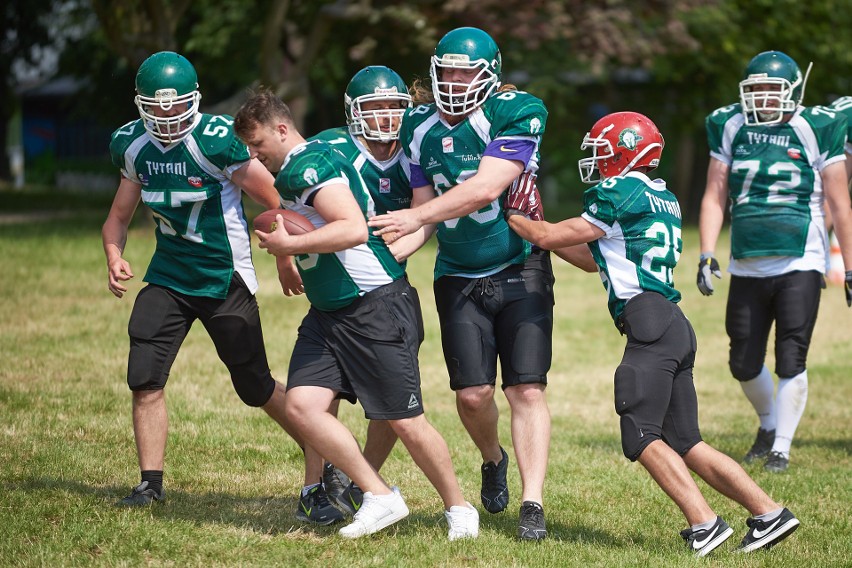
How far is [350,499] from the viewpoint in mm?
5488

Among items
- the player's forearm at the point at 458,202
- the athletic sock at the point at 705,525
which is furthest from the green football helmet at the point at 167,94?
the athletic sock at the point at 705,525

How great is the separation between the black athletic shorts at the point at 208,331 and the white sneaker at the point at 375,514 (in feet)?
3.07

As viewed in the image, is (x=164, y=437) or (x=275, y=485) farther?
(x=275, y=485)

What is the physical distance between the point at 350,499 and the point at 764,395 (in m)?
3.17

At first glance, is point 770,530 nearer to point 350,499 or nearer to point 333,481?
point 350,499

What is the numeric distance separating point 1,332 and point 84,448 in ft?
14.6

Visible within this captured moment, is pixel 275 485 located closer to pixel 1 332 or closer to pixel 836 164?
pixel 836 164

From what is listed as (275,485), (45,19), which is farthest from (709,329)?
(45,19)

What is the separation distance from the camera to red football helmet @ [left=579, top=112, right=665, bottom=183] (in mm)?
5082

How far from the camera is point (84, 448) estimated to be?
21.9ft

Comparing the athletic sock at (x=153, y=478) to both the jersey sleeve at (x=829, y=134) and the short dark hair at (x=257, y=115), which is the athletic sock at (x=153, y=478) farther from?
the jersey sleeve at (x=829, y=134)

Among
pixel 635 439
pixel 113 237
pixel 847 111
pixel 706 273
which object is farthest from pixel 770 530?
pixel 113 237

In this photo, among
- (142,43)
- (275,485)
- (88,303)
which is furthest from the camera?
(142,43)

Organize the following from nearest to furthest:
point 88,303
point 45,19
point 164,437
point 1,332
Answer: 1. point 164,437
2. point 1,332
3. point 88,303
4. point 45,19
